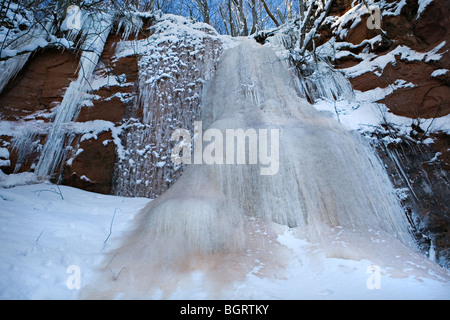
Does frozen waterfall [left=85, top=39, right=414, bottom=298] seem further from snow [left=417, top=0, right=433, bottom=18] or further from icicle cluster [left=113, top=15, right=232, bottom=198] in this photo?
snow [left=417, top=0, right=433, bottom=18]

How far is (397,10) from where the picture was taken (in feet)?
17.0

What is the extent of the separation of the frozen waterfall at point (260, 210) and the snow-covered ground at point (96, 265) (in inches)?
5.7

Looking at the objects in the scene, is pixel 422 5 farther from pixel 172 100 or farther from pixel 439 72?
pixel 172 100

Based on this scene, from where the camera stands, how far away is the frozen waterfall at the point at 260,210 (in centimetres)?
213

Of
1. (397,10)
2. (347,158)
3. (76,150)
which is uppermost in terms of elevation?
(397,10)

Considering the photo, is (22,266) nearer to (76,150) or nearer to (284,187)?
(284,187)

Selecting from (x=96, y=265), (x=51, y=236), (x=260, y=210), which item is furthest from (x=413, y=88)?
(x=51, y=236)

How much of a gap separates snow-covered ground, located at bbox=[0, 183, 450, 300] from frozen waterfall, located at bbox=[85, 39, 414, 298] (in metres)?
0.15

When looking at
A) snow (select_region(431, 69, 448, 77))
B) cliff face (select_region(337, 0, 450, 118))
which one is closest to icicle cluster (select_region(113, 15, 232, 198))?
cliff face (select_region(337, 0, 450, 118))

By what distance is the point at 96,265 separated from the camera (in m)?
2.21

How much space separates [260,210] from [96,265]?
1792 millimetres

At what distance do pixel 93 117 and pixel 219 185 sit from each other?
3218mm
